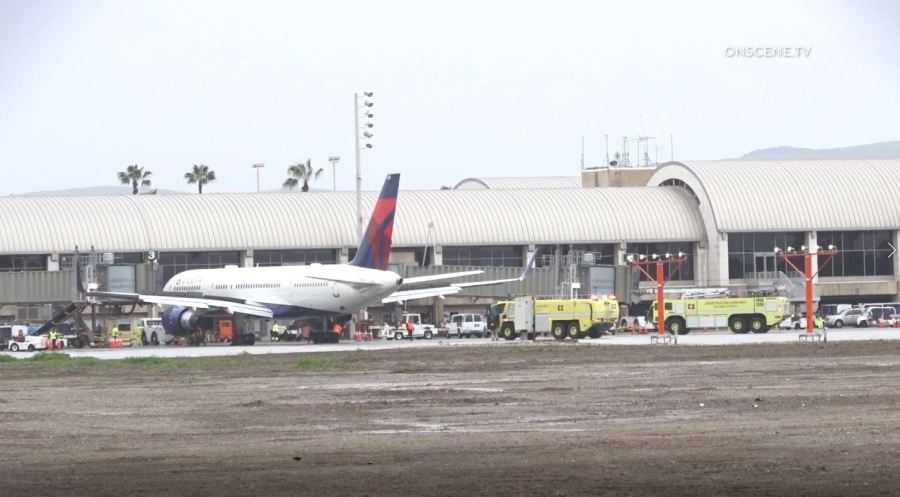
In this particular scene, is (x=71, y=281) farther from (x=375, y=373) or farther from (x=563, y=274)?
(x=375, y=373)

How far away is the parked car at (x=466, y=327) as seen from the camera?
321 ft

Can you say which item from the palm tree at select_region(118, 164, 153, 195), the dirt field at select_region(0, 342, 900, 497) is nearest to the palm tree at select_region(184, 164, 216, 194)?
the palm tree at select_region(118, 164, 153, 195)

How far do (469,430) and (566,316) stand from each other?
164 ft

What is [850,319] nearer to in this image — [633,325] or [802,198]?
[633,325]

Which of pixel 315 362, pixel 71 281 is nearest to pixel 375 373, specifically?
pixel 315 362

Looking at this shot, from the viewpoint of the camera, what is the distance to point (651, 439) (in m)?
25.5

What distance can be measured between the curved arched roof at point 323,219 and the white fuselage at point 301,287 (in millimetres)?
30782

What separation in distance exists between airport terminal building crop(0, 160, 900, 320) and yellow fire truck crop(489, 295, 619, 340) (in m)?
32.0

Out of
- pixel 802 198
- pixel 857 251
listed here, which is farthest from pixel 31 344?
pixel 857 251

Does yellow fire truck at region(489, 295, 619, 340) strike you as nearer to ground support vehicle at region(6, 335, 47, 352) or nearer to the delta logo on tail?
the delta logo on tail

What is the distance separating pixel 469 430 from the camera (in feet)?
92.3

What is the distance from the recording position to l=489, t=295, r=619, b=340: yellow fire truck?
77.6m

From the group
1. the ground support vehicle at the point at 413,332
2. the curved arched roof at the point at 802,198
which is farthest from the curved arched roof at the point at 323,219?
the ground support vehicle at the point at 413,332

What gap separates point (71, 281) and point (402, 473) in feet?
262
